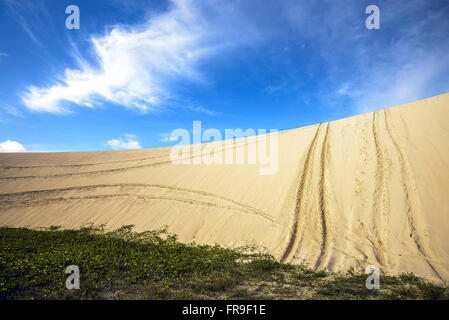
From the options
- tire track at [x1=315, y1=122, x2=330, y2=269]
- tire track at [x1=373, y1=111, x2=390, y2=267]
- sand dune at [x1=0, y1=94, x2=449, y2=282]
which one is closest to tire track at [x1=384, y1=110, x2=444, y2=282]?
sand dune at [x1=0, y1=94, x2=449, y2=282]

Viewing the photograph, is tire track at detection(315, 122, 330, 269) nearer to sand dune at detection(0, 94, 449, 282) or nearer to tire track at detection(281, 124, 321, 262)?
sand dune at detection(0, 94, 449, 282)

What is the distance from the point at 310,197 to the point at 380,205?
288 centimetres

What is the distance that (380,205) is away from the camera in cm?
911

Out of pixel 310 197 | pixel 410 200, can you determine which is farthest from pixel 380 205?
pixel 310 197

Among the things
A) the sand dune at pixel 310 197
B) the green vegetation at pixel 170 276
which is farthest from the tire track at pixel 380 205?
the green vegetation at pixel 170 276

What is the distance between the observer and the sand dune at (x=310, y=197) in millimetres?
7656

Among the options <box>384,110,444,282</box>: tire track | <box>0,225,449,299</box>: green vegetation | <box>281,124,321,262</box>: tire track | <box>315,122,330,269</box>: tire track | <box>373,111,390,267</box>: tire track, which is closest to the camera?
<box>0,225,449,299</box>: green vegetation

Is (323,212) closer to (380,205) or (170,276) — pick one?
(380,205)

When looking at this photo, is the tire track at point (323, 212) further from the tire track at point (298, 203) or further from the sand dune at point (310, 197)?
the tire track at point (298, 203)

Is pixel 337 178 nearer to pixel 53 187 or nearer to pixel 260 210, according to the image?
pixel 260 210

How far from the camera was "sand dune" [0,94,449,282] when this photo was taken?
7.66m

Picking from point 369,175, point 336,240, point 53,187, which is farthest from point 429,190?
point 53,187

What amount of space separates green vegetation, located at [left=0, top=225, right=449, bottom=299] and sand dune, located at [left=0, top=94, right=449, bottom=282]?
1051mm

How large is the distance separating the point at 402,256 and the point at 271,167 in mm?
9178
